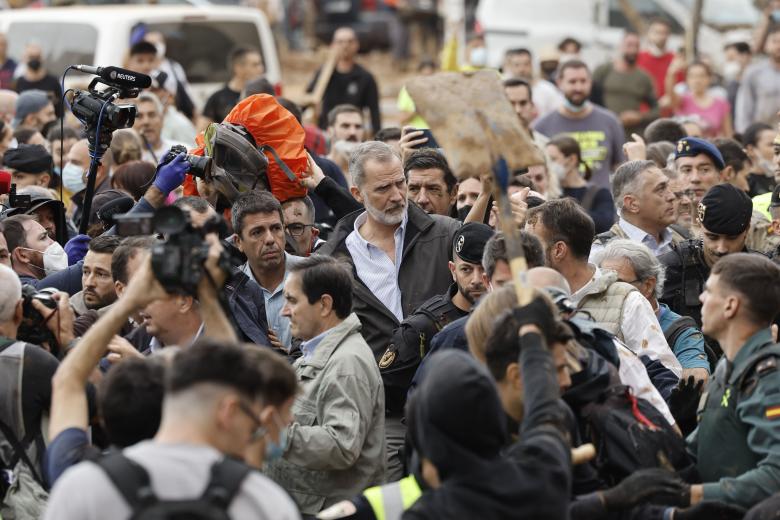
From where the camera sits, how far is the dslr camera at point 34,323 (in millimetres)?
5426

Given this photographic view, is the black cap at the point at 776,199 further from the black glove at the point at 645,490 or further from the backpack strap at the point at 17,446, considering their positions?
the backpack strap at the point at 17,446

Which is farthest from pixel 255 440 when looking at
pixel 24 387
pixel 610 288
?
pixel 610 288

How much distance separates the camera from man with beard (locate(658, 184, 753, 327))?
7508mm

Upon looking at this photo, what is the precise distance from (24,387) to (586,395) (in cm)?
205

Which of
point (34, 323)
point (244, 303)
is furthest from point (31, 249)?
point (34, 323)

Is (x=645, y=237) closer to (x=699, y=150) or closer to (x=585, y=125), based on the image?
(x=699, y=150)

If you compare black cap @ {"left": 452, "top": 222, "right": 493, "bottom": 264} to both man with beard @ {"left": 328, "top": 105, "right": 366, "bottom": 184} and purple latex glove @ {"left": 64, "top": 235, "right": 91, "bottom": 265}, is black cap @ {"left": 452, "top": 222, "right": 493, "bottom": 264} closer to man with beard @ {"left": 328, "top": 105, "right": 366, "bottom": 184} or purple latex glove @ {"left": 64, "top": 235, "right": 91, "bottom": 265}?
purple latex glove @ {"left": 64, "top": 235, "right": 91, "bottom": 265}

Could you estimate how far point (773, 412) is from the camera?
4746 millimetres

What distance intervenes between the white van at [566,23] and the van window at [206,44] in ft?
16.0

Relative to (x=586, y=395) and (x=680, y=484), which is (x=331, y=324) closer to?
(x=586, y=395)

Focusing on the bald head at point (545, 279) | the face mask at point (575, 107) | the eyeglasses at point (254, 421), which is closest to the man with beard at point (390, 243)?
the bald head at point (545, 279)

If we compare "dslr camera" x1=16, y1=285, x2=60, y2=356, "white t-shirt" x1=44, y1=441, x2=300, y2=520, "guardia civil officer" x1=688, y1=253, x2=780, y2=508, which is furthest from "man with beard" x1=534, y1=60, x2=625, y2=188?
"white t-shirt" x1=44, y1=441, x2=300, y2=520

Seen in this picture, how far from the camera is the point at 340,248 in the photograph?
7570mm

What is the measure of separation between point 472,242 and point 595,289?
644 millimetres
